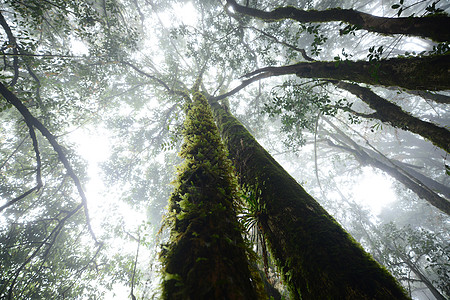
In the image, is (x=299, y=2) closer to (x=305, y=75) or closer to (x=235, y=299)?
(x=305, y=75)

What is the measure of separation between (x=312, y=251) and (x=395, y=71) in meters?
3.42

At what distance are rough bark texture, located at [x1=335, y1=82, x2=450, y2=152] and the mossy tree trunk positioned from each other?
13.9 feet

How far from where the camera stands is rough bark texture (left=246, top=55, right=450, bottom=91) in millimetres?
2542

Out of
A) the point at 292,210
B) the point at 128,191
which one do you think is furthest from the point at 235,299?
the point at 128,191

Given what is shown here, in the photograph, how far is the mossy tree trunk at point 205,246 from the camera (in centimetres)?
91

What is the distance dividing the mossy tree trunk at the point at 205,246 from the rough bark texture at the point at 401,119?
13.9 ft

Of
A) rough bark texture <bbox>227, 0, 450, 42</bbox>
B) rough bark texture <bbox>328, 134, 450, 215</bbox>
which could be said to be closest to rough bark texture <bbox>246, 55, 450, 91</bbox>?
rough bark texture <bbox>227, 0, 450, 42</bbox>

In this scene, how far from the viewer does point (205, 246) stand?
1131 millimetres

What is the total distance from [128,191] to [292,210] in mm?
15413

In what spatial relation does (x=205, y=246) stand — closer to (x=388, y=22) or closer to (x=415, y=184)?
(x=388, y=22)

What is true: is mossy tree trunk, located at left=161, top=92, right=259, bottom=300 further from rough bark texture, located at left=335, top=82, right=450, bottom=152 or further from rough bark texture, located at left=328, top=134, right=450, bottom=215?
rough bark texture, located at left=328, top=134, right=450, bottom=215

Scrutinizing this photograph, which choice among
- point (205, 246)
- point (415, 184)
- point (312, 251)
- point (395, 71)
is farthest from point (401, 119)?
point (415, 184)

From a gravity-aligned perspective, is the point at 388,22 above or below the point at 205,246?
above

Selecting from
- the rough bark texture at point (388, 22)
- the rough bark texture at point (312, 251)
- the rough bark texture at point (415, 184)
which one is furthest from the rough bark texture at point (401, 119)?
the rough bark texture at point (415, 184)
